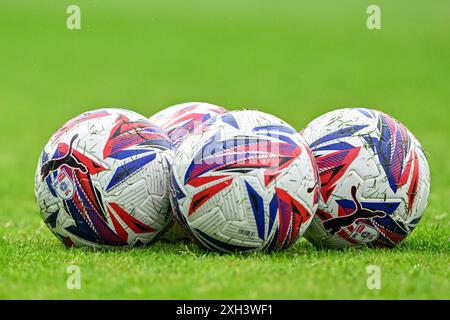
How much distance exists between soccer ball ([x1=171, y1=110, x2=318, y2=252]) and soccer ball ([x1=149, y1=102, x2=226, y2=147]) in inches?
43.1

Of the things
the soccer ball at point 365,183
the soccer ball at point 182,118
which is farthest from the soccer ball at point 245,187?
the soccer ball at point 182,118

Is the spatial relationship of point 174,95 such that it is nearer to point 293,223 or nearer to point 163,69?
point 163,69

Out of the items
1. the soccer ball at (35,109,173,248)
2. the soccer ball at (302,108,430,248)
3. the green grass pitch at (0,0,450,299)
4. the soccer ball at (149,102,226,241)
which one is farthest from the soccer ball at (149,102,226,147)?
the soccer ball at (302,108,430,248)

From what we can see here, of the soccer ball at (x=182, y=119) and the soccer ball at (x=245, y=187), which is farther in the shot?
the soccer ball at (x=182, y=119)

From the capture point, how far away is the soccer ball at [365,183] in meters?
7.29

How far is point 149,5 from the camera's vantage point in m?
45.5

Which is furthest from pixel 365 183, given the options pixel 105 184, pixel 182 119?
pixel 105 184

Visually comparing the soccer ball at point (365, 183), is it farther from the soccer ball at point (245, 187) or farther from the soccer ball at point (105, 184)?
the soccer ball at point (105, 184)

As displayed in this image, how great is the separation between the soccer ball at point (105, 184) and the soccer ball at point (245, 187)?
300 mm

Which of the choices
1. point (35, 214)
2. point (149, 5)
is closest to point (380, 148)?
point (35, 214)

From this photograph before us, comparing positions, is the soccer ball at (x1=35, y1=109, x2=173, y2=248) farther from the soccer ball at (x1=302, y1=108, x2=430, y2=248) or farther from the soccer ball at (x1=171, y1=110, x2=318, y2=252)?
the soccer ball at (x1=302, y1=108, x2=430, y2=248)

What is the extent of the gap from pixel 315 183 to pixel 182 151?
109 cm

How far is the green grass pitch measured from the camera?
6.10m

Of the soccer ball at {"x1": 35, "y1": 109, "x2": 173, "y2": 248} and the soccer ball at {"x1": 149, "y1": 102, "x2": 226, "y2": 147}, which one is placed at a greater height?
the soccer ball at {"x1": 149, "y1": 102, "x2": 226, "y2": 147}
